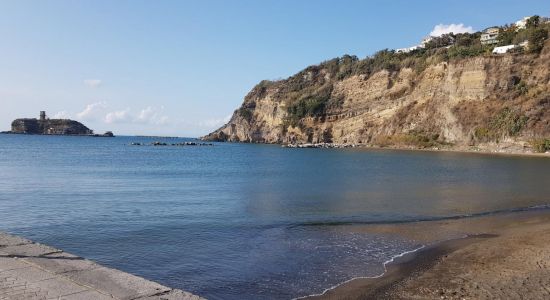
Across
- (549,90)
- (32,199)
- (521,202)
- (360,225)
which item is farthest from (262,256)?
(549,90)

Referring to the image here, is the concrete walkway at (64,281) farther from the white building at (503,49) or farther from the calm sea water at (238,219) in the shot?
the white building at (503,49)

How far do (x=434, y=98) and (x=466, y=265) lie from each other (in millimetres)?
89154

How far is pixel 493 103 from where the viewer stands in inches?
3329

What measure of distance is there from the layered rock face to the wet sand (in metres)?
69.5

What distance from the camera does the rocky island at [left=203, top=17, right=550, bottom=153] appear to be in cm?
8050

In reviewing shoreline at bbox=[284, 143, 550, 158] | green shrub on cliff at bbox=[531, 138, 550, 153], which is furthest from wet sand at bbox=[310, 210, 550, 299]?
green shrub on cliff at bbox=[531, 138, 550, 153]

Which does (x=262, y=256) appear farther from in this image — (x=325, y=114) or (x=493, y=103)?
(x=325, y=114)

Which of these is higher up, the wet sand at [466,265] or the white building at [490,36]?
the white building at [490,36]

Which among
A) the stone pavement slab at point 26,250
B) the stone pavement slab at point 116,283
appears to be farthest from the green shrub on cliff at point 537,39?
the stone pavement slab at point 116,283

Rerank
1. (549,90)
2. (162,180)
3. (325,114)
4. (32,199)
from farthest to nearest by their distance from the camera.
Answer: (325,114), (549,90), (162,180), (32,199)

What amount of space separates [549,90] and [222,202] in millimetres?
73954

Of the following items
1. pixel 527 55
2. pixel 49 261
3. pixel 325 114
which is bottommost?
pixel 49 261

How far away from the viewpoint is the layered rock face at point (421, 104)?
80419mm

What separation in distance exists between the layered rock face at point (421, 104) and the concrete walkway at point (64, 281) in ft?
271
